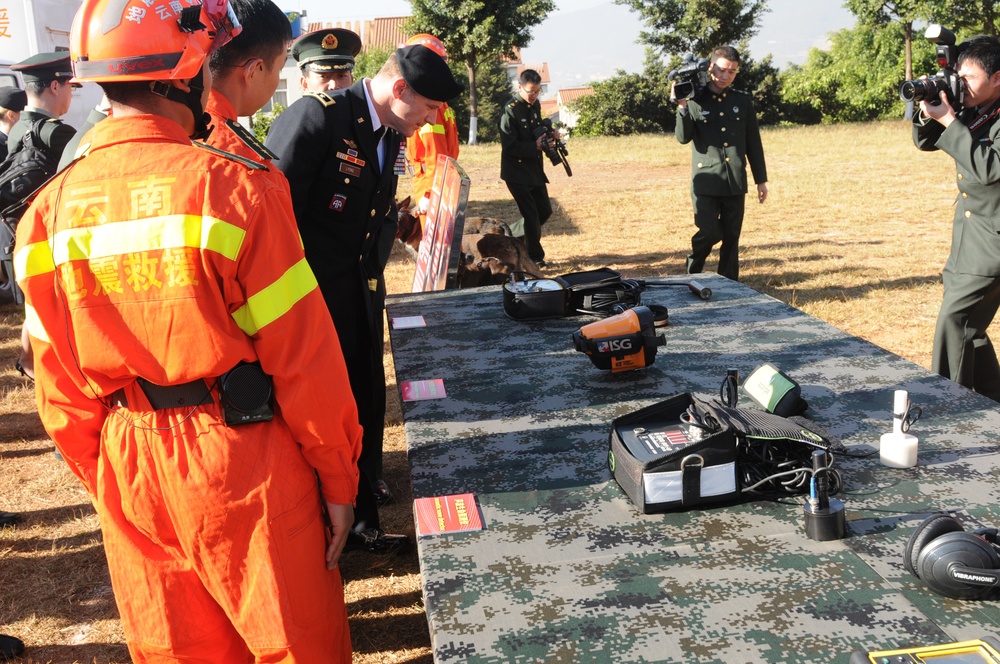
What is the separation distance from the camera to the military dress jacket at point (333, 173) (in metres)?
2.68

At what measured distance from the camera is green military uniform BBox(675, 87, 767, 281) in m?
6.33

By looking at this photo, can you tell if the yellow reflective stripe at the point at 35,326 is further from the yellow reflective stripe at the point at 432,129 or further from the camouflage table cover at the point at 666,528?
the yellow reflective stripe at the point at 432,129

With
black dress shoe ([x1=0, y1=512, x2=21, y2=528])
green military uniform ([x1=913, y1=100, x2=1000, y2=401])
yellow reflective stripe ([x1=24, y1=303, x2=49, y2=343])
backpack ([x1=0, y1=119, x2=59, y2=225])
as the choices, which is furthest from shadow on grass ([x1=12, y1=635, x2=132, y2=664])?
green military uniform ([x1=913, y1=100, x2=1000, y2=401])

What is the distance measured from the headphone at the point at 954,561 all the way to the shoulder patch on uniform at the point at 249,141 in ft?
5.27

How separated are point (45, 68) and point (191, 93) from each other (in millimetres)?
3500

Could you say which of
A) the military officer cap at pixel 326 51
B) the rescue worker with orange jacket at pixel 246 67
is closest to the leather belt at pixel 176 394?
the rescue worker with orange jacket at pixel 246 67

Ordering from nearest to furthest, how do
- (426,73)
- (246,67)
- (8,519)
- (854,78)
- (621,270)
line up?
(246,67)
(426,73)
(8,519)
(621,270)
(854,78)

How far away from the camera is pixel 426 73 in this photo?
2602mm

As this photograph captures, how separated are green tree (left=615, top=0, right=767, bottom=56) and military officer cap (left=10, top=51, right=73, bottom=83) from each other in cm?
2864

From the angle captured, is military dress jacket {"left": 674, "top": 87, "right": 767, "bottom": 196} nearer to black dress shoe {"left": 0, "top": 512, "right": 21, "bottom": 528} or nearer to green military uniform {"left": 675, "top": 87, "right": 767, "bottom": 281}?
green military uniform {"left": 675, "top": 87, "right": 767, "bottom": 281}

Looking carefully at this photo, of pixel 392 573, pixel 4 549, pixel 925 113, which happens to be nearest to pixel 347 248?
pixel 392 573

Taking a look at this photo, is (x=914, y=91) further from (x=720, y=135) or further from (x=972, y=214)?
(x=720, y=135)

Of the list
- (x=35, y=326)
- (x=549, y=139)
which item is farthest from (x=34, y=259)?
(x=549, y=139)

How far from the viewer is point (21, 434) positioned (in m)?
4.65
